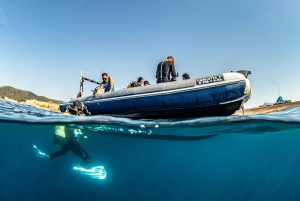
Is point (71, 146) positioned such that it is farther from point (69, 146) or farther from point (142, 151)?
point (142, 151)

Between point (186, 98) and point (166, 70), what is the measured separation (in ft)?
5.67

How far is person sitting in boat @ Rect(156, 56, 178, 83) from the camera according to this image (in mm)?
7816

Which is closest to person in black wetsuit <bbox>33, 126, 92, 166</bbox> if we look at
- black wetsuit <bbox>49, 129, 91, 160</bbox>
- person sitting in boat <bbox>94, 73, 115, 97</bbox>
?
black wetsuit <bbox>49, 129, 91, 160</bbox>

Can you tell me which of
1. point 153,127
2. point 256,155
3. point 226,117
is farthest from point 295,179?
point 153,127

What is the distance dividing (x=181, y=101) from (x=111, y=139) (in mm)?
5528

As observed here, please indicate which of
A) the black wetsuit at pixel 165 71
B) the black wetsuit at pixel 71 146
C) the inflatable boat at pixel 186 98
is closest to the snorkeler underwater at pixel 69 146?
the black wetsuit at pixel 71 146

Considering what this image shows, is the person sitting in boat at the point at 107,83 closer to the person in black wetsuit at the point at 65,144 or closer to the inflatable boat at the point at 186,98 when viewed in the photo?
the inflatable boat at the point at 186,98

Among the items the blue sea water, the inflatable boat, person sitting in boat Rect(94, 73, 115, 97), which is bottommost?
the blue sea water

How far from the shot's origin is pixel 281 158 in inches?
582

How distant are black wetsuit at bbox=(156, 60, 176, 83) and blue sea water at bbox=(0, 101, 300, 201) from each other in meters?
1.77

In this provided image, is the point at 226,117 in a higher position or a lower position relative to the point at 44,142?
higher

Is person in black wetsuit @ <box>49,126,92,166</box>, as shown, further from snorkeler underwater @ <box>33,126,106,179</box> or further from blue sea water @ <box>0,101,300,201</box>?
blue sea water @ <box>0,101,300,201</box>

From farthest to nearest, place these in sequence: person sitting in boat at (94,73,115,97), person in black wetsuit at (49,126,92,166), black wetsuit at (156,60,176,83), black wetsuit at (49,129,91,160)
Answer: person sitting in boat at (94,73,115,97), black wetsuit at (156,60,176,83), black wetsuit at (49,129,91,160), person in black wetsuit at (49,126,92,166)

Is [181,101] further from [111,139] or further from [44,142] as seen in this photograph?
[44,142]
